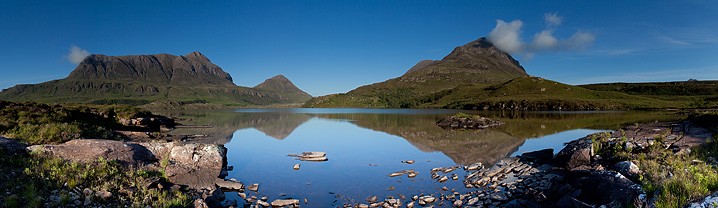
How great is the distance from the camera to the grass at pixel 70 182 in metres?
13.8

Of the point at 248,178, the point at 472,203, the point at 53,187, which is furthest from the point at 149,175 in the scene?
the point at 472,203

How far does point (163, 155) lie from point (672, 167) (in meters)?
31.6

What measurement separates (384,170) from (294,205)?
38.8 ft

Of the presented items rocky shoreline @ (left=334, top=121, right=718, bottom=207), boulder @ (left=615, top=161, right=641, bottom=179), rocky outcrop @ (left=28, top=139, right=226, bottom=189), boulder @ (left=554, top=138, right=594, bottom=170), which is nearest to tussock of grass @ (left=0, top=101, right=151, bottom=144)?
rocky outcrop @ (left=28, top=139, right=226, bottom=189)

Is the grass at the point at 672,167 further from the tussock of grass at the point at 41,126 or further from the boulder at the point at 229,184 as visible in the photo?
the tussock of grass at the point at 41,126

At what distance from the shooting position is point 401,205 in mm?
19234

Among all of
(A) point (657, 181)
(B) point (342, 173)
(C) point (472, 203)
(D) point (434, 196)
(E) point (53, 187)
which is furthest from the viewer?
(B) point (342, 173)

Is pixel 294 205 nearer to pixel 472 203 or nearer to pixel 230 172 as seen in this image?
pixel 472 203

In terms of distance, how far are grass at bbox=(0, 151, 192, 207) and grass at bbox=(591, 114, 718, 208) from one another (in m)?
19.6

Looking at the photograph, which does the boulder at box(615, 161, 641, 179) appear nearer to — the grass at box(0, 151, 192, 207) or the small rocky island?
the grass at box(0, 151, 192, 207)

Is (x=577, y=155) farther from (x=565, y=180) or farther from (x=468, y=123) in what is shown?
(x=468, y=123)

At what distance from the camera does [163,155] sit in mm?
26203

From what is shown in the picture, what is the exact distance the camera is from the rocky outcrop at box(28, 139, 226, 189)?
68.1 feet

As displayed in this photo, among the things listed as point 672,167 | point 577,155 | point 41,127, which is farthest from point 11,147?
point 577,155
